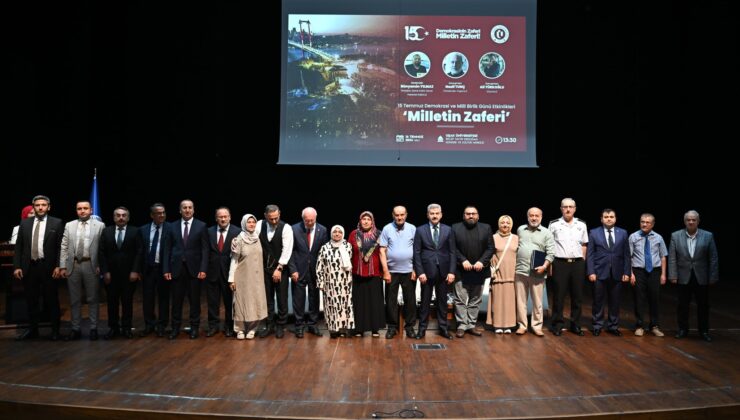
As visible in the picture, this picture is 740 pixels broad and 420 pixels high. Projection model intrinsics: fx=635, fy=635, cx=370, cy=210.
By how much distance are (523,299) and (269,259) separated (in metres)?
2.41

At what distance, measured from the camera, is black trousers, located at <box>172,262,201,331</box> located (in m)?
5.78

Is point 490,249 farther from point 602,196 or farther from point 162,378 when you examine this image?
point 602,196

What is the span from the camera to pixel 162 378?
14.5ft

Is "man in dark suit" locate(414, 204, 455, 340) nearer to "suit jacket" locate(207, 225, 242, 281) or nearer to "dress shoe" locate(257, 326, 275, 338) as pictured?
"dress shoe" locate(257, 326, 275, 338)

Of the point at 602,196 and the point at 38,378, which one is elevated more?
the point at 602,196

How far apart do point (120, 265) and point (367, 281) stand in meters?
2.24

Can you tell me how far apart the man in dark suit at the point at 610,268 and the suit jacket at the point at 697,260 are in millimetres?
411

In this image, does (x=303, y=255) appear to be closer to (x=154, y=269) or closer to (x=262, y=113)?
(x=154, y=269)

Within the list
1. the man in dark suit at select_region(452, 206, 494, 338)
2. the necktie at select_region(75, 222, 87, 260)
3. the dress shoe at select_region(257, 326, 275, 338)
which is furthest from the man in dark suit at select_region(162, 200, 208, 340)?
the man in dark suit at select_region(452, 206, 494, 338)

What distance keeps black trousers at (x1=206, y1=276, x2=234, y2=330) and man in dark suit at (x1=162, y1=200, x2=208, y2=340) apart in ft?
0.36

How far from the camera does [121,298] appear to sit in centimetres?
579

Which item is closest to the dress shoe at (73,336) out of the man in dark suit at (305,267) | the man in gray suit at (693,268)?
the man in dark suit at (305,267)

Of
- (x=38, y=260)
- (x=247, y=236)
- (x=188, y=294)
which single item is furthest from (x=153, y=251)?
(x=38, y=260)

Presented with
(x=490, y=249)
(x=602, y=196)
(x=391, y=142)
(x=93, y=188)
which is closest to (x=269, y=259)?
(x=490, y=249)
